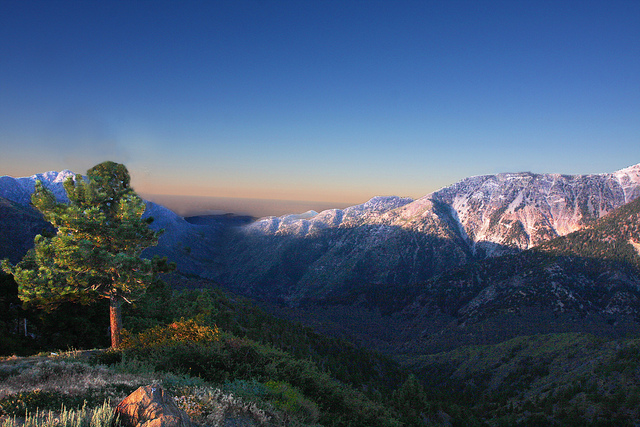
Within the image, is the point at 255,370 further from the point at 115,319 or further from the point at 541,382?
the point at 541,382

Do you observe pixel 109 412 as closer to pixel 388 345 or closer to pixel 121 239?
pixel 121 239

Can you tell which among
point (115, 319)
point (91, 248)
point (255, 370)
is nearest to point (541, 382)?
point (255, 370)

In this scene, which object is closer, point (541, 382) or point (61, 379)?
point (61, 379)

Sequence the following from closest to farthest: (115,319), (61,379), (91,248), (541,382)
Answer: (61,379) < (91,248) < (115,319) < (541,382)

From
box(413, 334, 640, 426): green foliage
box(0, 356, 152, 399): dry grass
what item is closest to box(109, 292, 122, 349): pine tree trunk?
box(0, 356, 152, 399): dry grass

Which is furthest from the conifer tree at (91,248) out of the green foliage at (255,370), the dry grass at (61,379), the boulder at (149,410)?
the boulder at (149,410)

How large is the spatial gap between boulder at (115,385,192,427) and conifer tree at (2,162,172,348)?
14.5 meters

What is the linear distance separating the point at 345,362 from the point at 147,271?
8876 centimetres

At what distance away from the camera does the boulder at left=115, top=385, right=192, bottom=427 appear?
7.39 metres

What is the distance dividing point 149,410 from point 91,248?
17.3 m

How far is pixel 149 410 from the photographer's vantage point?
7543 millimetres

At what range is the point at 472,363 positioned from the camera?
370 ft

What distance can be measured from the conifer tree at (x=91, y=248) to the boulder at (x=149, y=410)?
14544 mm

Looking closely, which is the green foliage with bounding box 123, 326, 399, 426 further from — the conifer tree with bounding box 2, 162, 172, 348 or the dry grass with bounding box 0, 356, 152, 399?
the conifer tree with bounding box 2, 162, 172, 348
